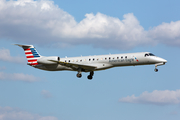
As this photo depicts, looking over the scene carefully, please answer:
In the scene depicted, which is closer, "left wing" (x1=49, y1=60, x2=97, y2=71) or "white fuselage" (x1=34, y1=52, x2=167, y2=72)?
"white fuselage" (x1=34, y1=52, x2=167, y2=72)

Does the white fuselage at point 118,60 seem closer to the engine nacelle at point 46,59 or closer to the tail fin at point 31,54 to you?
the engine nacelle at point 46,59

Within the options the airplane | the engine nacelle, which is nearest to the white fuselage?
the airplane

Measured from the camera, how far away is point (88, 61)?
49000 millimetres

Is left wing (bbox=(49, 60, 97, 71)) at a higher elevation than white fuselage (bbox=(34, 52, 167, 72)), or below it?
below

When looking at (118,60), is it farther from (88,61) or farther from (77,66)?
(77,66)

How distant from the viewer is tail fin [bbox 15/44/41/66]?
5241cm

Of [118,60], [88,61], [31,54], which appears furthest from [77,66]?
[31,54]

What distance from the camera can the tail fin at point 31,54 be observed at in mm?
52406

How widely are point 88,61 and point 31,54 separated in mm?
10923

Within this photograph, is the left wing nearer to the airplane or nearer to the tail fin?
the airplane

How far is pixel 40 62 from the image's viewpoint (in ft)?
165

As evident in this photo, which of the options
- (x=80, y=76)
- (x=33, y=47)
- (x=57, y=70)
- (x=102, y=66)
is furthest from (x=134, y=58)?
(x=33, y=47)

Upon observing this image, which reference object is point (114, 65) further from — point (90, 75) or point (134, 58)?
point (90, 75)

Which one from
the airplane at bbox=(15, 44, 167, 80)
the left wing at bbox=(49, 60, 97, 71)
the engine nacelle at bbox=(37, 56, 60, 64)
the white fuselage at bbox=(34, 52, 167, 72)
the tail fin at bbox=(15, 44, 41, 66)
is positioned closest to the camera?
the white fuselage at bbox=(34, 52, 167, 72)
